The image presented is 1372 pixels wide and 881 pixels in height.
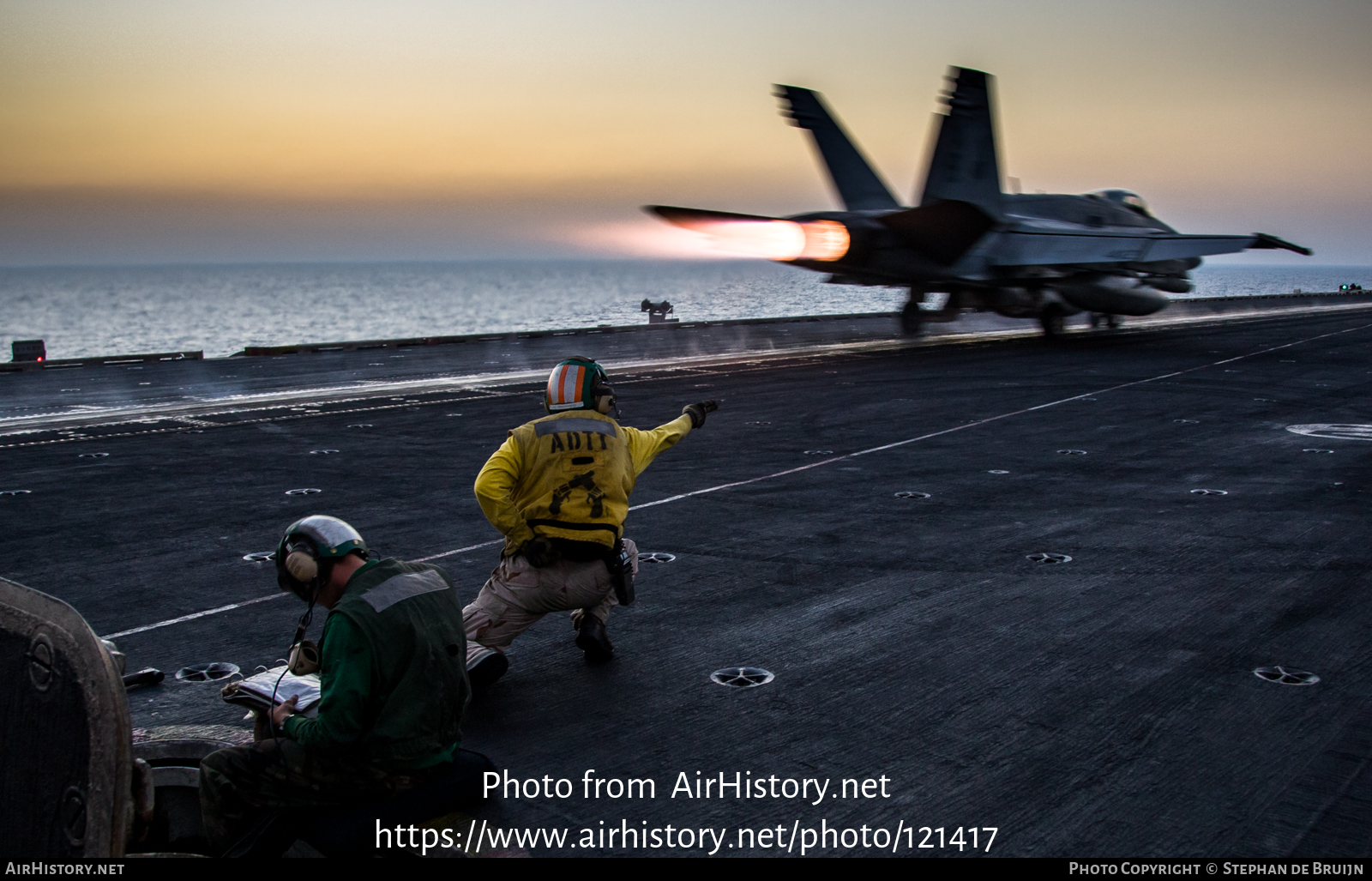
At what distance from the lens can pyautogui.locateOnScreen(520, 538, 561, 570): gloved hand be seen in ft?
22.0

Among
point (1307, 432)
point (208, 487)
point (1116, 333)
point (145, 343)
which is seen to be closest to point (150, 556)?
point (208, 487)

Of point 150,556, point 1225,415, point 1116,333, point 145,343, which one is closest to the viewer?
point 150,556

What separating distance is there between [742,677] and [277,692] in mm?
3068

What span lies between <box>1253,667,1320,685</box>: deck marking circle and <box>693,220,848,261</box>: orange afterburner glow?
2085 centimetres

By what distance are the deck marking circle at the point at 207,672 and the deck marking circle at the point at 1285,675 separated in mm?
6491

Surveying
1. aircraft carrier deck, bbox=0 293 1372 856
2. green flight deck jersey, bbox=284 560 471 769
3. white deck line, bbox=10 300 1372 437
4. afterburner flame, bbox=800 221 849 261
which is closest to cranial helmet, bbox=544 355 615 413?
aircraft carrier deck, bbox=0 293 1372 856

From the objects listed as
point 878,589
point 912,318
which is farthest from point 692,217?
point 878,589

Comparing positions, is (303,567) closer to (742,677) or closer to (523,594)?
(523,594)

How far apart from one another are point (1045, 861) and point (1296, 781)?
1646 mm

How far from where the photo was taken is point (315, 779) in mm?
4395

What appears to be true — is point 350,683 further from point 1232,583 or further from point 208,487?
point 208,487

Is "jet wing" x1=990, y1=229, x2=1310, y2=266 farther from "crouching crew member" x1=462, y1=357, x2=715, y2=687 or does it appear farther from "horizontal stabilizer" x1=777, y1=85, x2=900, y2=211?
"crouching crew member" x1=462, y1=357, x2=715, y2=687

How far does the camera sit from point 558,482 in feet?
22.2

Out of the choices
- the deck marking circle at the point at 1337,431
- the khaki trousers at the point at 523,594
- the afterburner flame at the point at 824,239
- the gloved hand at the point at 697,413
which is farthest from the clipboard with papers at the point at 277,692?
the afterburner flame at the point at 824,239
